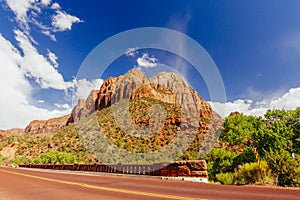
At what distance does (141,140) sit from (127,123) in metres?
9.49

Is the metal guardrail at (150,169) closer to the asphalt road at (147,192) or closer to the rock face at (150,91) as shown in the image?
the asphalt road at (147,192)

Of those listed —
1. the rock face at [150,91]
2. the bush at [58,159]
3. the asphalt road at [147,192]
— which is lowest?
the asphalt road at [147,192]

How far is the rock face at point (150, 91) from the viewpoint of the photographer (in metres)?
123

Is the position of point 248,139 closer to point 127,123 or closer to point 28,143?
point 127,123

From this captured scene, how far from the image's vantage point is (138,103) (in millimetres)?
88625

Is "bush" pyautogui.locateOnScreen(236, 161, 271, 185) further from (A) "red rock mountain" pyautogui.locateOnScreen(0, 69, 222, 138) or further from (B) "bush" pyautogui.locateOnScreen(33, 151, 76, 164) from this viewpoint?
(A) "red rock mountain" pyautogui.locateOnScreen(0, 69, 222, 138)

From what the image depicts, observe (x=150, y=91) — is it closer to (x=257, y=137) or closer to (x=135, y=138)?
(x=135, y=138)

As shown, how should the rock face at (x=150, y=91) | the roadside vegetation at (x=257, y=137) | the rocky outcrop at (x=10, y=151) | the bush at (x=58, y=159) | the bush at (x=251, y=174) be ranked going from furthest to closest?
1. the rock face at (x=150, y=91)
2. the rocky outcrop at (x=10, y=151)
3. the bush at (x=58, y=159)
4. the roadside vegetation at (x=257, y=137)
5. the bush at (x=251, y=174)

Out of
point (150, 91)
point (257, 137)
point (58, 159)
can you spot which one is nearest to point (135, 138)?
point (58, 159)

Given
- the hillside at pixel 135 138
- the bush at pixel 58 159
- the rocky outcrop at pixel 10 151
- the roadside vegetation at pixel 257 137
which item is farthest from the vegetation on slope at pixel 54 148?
the roadside vegetation at pixel 257 137

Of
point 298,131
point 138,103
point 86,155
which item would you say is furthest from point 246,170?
point 138,103

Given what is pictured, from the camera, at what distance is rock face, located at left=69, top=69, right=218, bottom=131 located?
403 feet

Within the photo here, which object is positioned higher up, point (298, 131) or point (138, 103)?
point (138, 103)

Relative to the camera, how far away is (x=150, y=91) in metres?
116
